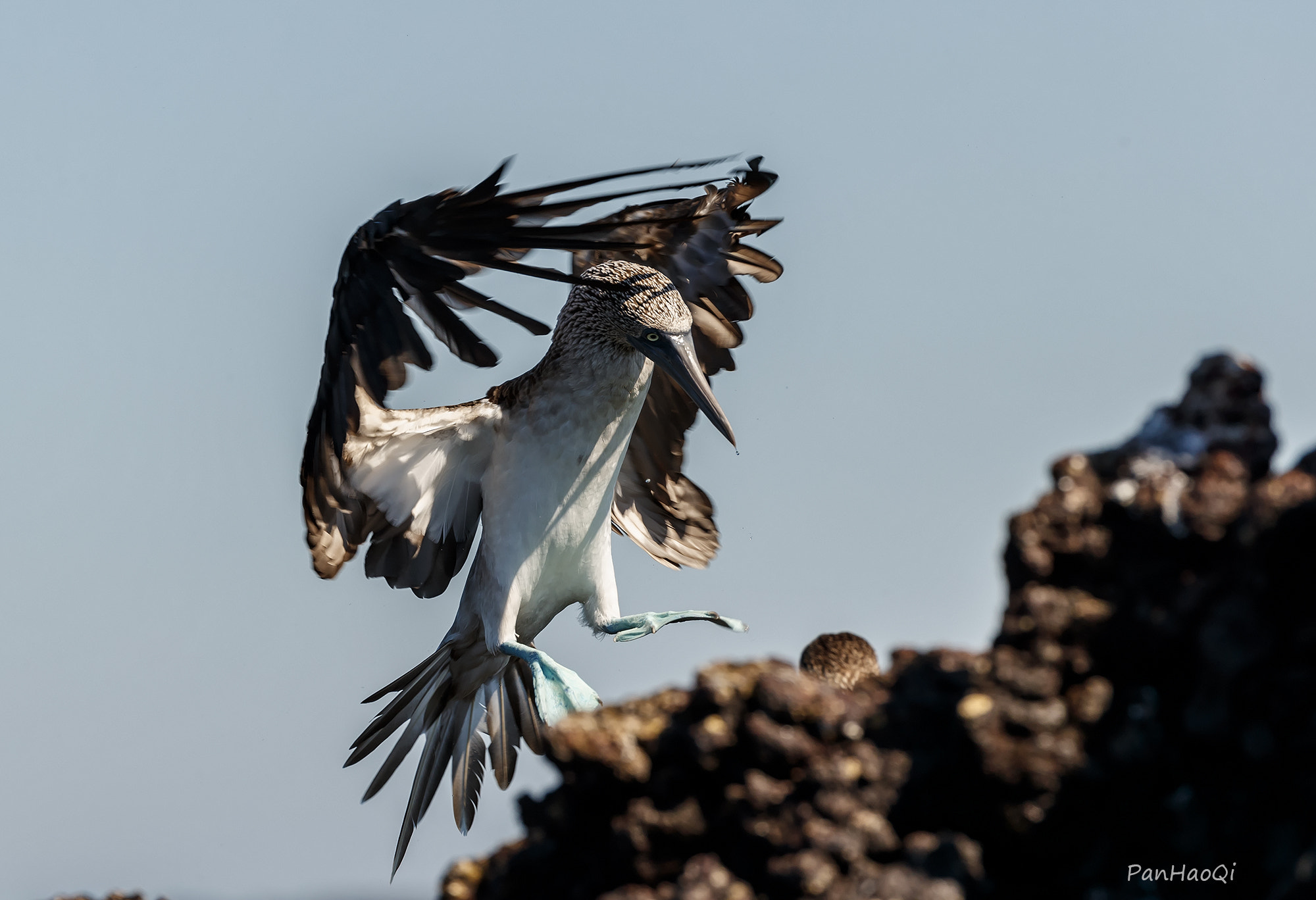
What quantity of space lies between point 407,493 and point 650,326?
1.63 m

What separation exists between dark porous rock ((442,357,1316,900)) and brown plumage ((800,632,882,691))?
0.94m

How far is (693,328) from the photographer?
7.70 meters

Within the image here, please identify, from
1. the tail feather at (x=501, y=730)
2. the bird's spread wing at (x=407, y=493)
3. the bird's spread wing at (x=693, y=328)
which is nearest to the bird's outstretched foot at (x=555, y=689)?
the tail feather at (x=501, y=730)

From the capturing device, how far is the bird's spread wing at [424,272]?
5.26 metres

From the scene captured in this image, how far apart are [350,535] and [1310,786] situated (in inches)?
192

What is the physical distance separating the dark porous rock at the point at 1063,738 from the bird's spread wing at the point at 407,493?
9.38 feet

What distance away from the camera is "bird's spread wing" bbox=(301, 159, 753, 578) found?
17.3 ft

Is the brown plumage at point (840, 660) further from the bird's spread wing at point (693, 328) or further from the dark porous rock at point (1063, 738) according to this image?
the bird's spread wing at point (693, 328)

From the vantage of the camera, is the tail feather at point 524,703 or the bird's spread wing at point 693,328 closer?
the tail feather at point 524,703
